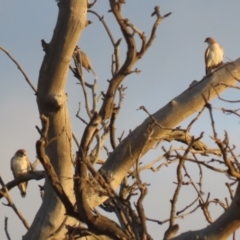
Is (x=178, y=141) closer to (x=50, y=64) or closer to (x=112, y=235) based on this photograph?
(x=50, y=64)

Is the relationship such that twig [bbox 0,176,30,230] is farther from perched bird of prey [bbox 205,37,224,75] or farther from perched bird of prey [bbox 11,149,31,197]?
perched bird of prey [bbox 11,149,31,197]

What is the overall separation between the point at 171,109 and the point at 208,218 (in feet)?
3.71

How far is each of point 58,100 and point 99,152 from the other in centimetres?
178

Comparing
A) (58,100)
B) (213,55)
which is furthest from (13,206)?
(213,55)

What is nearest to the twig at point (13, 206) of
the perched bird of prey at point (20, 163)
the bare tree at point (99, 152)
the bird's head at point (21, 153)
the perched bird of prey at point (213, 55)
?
the bare tree at point (99, 152)

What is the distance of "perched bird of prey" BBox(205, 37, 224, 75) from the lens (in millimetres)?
9562

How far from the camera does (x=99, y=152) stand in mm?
6086

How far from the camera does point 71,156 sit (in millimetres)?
4617

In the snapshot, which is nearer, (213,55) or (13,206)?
(13,206)

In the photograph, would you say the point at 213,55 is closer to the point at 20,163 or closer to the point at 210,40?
the point at 210,40

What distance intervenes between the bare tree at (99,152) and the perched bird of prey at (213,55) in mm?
3479

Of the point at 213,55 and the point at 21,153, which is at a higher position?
the point at 21,153

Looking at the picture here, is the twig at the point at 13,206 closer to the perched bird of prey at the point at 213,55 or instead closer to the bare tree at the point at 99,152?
the bare tree at the point at 99,152

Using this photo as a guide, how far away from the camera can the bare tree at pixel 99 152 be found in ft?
10.8
